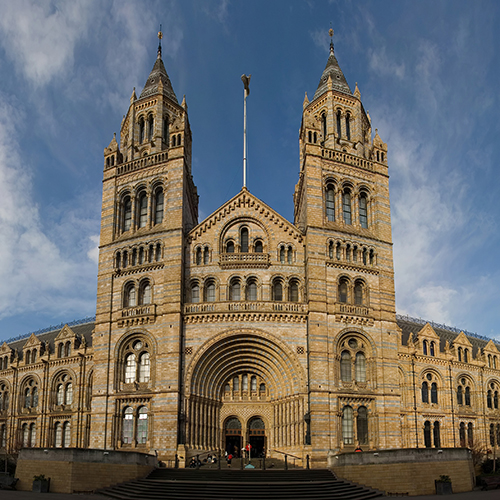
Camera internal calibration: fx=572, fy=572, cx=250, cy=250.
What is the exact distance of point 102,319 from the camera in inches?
1686

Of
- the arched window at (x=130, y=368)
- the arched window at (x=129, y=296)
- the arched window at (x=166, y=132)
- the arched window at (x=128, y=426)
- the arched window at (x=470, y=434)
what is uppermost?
the arched window at (x=166, y=132)

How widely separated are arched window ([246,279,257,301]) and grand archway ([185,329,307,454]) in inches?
119

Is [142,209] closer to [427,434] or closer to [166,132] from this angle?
[166,132]

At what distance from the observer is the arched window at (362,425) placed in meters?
39.8

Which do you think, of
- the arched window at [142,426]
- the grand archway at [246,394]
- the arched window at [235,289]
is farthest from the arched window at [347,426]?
the arched window at [142,426]

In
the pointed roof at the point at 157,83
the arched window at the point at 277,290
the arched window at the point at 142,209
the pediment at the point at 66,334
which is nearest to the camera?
the arched window at the point at 277,290

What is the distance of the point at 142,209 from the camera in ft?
151

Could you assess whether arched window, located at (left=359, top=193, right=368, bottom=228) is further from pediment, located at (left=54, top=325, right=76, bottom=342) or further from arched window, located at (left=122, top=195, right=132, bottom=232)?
pediment, located at (left=54, top=325, right=76, bottom=342)

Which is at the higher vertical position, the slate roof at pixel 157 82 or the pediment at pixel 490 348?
the slate roof at pixel 157 82

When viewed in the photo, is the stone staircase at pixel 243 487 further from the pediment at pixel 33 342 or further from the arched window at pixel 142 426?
the pediment at pixel 33 342

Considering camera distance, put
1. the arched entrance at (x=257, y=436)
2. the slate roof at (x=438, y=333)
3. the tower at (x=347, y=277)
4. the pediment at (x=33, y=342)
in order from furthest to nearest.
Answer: the pediment at (x=33, y=342) < the slate roof at (x=438, y=333) < the arched entrance at (x=257, y=436) < the tower at (x=347, y=277)

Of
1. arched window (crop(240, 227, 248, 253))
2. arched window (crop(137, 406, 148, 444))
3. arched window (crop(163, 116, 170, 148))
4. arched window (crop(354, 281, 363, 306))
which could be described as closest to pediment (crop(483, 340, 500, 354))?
arched window (crop(354, 281, 363, 306))

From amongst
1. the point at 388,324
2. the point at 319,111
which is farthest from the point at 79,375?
the point at 319,111

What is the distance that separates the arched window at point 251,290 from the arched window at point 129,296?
8.62 m
